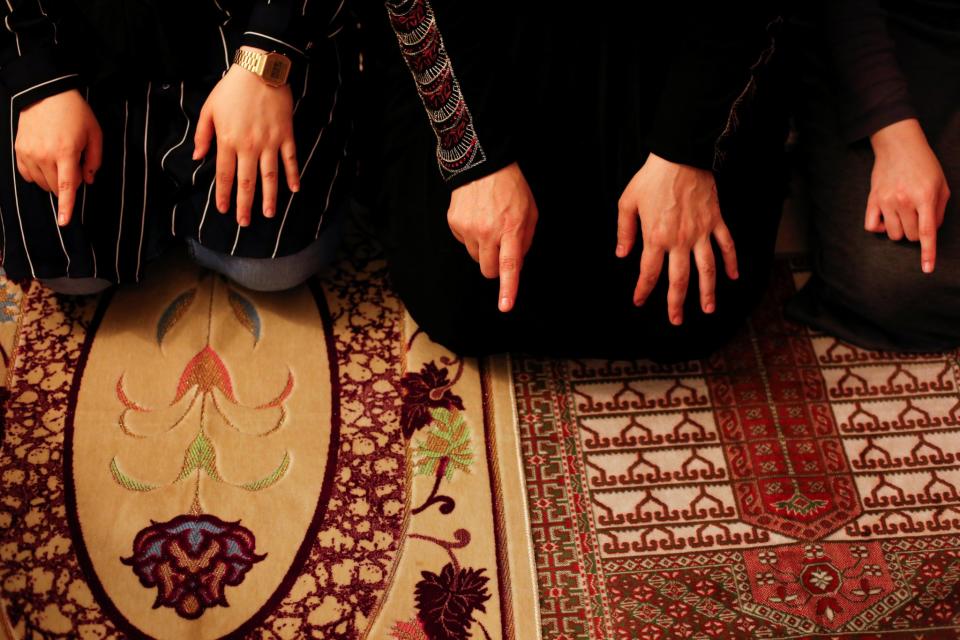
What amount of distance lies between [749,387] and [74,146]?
39.3 inches

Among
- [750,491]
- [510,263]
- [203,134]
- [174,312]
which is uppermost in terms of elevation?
[203,134]

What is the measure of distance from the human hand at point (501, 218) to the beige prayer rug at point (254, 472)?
0.28 meters

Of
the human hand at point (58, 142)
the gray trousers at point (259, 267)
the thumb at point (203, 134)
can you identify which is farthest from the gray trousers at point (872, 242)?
the human hand at point (58, 142)

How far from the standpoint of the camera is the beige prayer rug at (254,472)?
3.31 ft

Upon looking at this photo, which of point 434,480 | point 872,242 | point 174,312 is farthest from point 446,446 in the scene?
point 872,242

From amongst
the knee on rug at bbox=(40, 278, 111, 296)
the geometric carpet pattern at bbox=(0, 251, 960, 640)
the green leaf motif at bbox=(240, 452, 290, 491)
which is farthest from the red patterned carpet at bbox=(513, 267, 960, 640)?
the knee on rug at bbox=(40, 278, 111, 296)

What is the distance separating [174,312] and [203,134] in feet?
1.07

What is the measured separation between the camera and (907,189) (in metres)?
1.08

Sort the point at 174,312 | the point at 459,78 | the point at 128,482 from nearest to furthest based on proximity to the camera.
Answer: the point at 459,78 → the point at 128,482 → the point at 174,312

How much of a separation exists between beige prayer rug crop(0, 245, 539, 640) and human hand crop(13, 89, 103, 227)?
0.83 ft

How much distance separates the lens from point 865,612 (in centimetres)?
103

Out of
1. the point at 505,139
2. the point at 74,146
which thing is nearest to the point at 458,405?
the point at 505,139

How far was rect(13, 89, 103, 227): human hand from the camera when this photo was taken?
3.19 feet

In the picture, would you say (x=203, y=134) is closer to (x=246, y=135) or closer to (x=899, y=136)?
(x=246, y=135)
